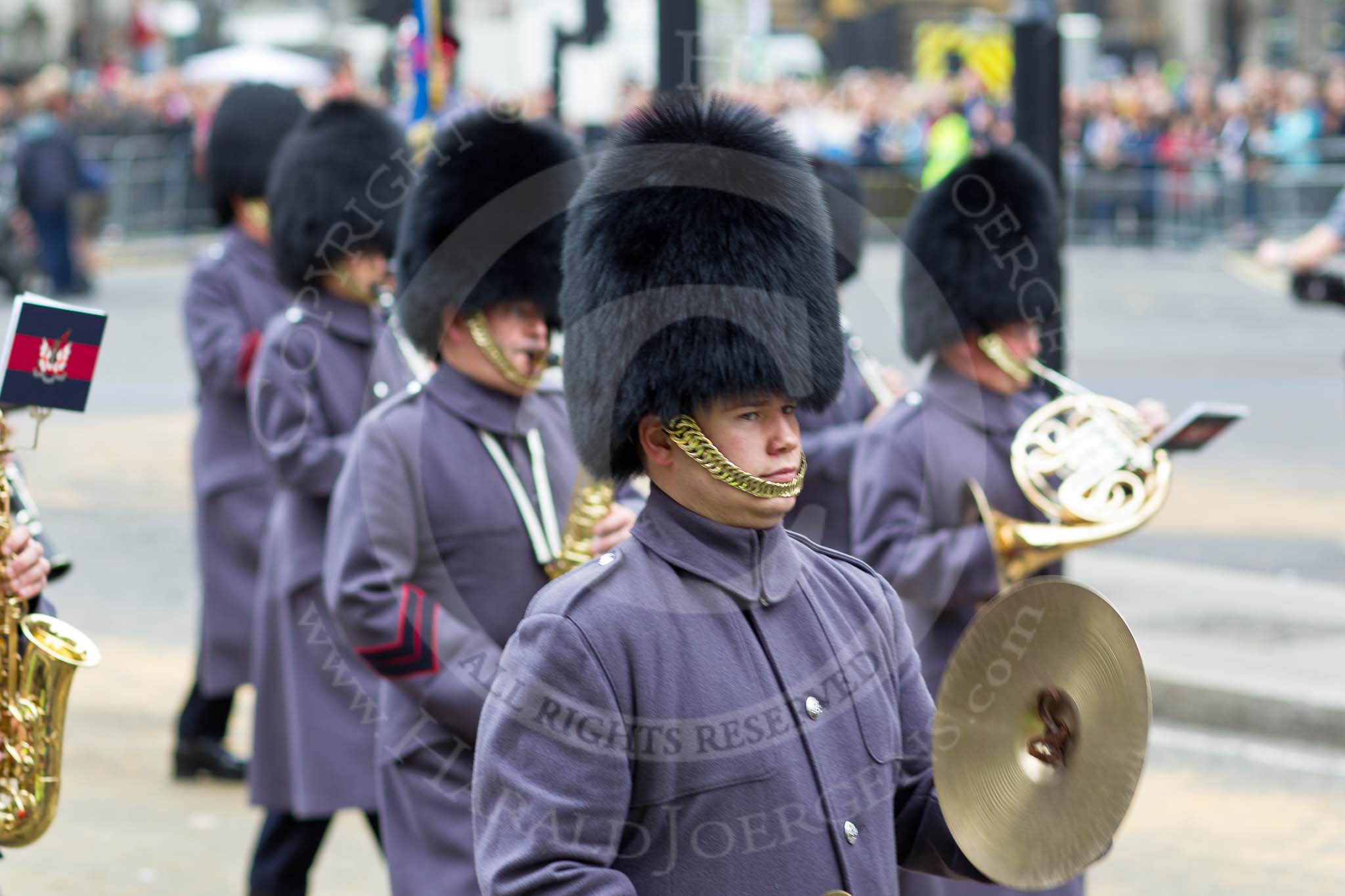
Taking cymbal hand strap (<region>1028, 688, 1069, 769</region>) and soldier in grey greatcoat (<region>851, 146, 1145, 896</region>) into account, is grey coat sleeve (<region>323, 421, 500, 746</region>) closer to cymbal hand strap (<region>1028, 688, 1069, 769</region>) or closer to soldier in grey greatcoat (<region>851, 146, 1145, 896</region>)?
soldier in grey greatcoat (<region>851, 146, 1145, 896</region>)

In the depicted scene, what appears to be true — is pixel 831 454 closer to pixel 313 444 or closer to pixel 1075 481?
pixel 1075 481

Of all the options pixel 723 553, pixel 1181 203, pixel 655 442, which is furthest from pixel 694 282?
pixel 1181 203

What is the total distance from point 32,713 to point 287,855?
4.89 feet

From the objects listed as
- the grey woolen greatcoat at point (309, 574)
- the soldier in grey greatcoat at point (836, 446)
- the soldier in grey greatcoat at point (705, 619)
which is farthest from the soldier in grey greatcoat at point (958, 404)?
the soldier in grey greatcoat at point (705, 619)

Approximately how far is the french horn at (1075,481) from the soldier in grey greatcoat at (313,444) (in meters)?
1.57

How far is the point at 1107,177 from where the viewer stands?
24.6 meters

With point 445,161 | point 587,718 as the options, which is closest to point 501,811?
point 587,718

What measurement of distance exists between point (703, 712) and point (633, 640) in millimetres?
126

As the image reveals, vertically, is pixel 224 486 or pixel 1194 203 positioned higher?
pixel 224 486

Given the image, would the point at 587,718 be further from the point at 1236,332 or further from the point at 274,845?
the point at 1236,332

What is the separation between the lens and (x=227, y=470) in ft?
21.5

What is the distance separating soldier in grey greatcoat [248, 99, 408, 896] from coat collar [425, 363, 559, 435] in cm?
107

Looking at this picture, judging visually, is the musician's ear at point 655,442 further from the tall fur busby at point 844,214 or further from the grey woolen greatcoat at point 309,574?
the tall fur busby at point 844,214

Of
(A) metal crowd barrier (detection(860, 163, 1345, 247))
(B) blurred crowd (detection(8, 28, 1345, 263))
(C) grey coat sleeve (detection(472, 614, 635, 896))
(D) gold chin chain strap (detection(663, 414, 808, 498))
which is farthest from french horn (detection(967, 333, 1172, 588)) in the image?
(A) metal crowd barrier (detection(860, 163, 1345, 247))
